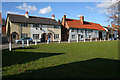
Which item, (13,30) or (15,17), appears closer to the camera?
(13,30)

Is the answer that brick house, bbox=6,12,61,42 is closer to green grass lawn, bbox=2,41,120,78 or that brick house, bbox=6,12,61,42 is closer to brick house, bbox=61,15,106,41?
brick house, bbox=61,15,106,41

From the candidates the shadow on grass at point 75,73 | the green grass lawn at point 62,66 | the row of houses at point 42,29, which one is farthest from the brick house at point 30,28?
the shadow on grass at point 75,73

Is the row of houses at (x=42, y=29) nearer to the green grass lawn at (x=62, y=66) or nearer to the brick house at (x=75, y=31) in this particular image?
the brick house at (x=75, y=31)

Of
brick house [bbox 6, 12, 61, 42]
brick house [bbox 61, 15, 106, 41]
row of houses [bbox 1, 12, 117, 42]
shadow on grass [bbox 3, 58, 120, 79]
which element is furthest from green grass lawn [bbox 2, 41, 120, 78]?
brick house [bbox 61, 15, 106, 41]

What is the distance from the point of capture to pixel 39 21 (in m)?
32.9

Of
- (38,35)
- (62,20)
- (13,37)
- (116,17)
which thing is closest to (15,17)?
(13,37)

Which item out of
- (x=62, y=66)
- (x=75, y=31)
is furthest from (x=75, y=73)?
(x=75, y=31)

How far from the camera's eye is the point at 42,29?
3284cm

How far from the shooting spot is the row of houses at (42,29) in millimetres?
28516

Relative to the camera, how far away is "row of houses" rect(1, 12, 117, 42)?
28.5 m

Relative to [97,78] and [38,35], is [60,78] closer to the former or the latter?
[97,78]

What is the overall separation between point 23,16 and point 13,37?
25.6 ft

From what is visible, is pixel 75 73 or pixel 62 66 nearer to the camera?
pixel 75 73

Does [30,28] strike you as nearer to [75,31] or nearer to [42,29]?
[42,29]
